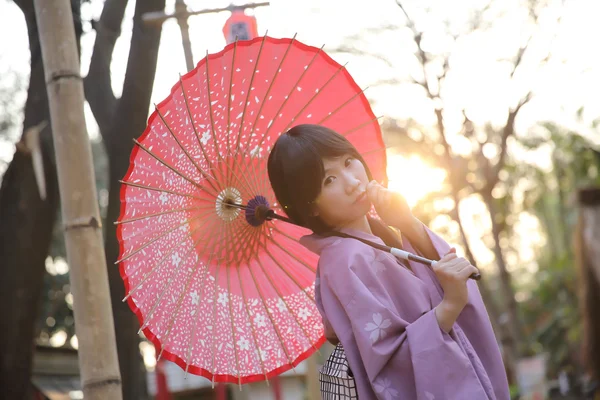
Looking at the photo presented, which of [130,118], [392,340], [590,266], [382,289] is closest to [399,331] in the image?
[392,340]

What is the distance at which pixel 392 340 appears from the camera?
2.14m

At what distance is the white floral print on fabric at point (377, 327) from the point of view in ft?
6.98

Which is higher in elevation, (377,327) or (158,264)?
(158,264)

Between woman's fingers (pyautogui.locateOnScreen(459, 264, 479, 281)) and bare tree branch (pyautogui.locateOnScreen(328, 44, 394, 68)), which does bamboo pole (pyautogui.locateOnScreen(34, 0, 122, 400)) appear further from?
bare tree branch (pyautogui.locateOnScreen(328, 44, 394, 68))

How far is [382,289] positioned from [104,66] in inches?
159

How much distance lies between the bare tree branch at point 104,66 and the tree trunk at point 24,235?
33cm

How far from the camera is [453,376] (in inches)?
81.1

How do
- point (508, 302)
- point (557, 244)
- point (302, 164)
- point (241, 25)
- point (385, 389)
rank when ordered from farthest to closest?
1. point (557, 244)
2. point (508, 302)
3. point (241, 25)
4. point (302, 164)
5. point (385, 389)

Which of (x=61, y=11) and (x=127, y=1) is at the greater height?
(x=127, y=1)

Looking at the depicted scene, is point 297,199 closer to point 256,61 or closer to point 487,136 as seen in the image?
point 256,61

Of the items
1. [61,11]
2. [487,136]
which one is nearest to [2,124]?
[487,136]

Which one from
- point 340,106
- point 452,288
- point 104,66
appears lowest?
point 452,288

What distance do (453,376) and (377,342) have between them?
0.24 meters

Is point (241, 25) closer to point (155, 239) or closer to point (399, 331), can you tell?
point (155, 239)
